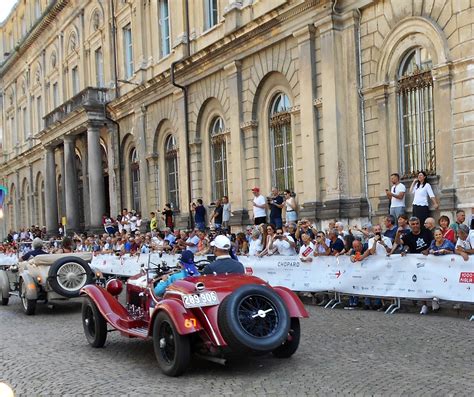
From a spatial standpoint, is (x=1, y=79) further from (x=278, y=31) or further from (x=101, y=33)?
(x=278, y=31)

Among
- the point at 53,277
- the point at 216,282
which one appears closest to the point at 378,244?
the point at 216,282

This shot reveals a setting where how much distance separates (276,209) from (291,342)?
1137 cm

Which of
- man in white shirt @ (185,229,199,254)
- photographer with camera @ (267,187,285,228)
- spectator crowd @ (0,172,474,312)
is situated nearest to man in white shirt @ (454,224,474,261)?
spectator crowd @ (0,172,474,312)

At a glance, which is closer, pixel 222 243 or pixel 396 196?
pixel 222 243

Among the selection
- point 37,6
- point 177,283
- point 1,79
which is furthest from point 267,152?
point 1,79

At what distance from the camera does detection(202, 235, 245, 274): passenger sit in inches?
308

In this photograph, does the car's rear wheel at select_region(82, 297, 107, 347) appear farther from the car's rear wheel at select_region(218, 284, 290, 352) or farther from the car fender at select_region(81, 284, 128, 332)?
the car's rear wheel at select_region(218, 284, 290, 352)

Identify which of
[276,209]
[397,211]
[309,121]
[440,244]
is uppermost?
[309,121]

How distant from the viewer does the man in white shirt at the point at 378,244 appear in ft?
39.2

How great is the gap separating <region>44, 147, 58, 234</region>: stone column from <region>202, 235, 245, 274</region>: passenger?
33.8 meters

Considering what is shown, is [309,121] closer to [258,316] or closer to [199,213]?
[199,213]

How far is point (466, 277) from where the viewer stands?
33.2ft

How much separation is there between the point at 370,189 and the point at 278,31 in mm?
6122

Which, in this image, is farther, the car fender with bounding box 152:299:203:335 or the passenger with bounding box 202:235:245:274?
the passenger with bounding box 202:235:245:274
